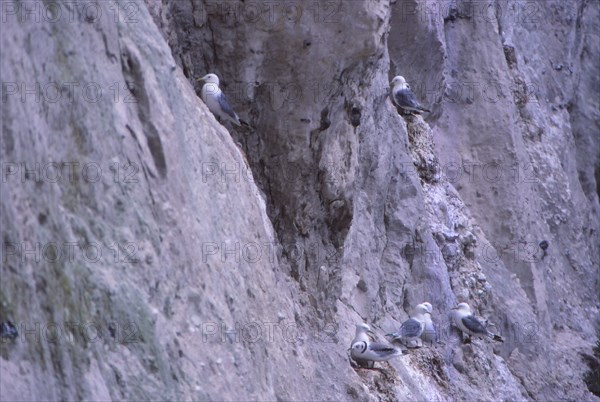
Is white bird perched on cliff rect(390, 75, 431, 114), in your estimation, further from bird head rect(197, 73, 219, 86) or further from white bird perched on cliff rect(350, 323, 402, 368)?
bird head rect(197, 73, 219, 86)

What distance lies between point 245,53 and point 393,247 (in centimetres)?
332

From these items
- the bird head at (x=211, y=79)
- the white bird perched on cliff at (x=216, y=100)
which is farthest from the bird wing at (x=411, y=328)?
the bird head at (x=211, y=79)

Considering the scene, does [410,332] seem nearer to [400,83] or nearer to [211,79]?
[211,79]

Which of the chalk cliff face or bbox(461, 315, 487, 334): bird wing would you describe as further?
bbox(461, 315, 487, 334): bird wing

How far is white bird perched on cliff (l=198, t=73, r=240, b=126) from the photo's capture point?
28.7 feet

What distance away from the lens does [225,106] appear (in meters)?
8.82

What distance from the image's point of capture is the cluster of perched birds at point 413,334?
9516 mm

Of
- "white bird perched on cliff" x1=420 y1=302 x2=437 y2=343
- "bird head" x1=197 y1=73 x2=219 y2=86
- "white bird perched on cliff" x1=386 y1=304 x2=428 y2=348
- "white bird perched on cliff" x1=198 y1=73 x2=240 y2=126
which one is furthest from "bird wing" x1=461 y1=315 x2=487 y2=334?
"bird head" x1=197 y1=73 x2=219 y2=86

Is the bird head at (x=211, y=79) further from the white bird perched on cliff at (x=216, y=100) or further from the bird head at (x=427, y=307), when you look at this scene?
the bird head at (x=427, y=307)

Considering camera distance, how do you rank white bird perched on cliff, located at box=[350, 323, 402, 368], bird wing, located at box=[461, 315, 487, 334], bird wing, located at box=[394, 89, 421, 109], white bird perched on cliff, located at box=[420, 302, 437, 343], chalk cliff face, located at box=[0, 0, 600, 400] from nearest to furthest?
chalk cliff face, located at box=[0, 0, 600, 400], white bird perched on cliff, located at box=[350, 323, 402, 368], white bird perched on cliff, located at box=[420, 302, 437, 343], bird wing, located at box=[461, 315, 487, 334], bird wing, located at box=[394, 89, 421, 109]

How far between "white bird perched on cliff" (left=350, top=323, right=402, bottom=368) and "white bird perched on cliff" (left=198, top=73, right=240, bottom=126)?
2206mm

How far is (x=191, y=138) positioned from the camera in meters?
7.73

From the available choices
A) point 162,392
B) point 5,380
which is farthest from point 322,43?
point 5,380

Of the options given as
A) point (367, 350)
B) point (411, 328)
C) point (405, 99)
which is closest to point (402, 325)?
point (411, 328)
